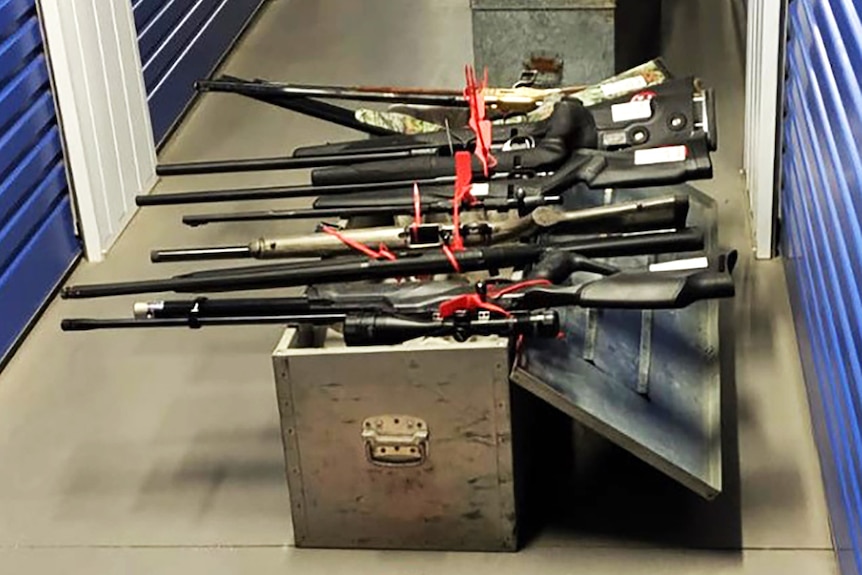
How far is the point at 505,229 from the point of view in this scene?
2.71m

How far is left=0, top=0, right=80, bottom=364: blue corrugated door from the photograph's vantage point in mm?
3346

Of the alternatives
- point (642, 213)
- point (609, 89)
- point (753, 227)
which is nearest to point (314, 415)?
point (642, 213)

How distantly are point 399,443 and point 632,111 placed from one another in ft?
3.16

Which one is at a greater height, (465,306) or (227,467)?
(465,306)

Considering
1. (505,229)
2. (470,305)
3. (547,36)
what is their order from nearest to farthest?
(470,305) → (505,229) → (547,36)

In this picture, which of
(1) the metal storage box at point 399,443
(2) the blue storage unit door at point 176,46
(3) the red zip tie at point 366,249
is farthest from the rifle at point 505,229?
(2) the blue storage unit door at point 176,46

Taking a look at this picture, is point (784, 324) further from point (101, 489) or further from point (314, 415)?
point (101, 489)

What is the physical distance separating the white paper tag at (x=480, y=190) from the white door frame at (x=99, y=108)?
128 centimetres

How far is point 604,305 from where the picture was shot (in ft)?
7.72

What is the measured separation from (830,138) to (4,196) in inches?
73.2

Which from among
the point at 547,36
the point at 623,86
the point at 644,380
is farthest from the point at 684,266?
the point at 547,36

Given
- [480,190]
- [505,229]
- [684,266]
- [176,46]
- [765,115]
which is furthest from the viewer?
[176,46]

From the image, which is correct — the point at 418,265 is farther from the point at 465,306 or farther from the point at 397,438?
the point at 397,438

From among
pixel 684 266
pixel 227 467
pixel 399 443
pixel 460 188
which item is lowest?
pixel 227 467
